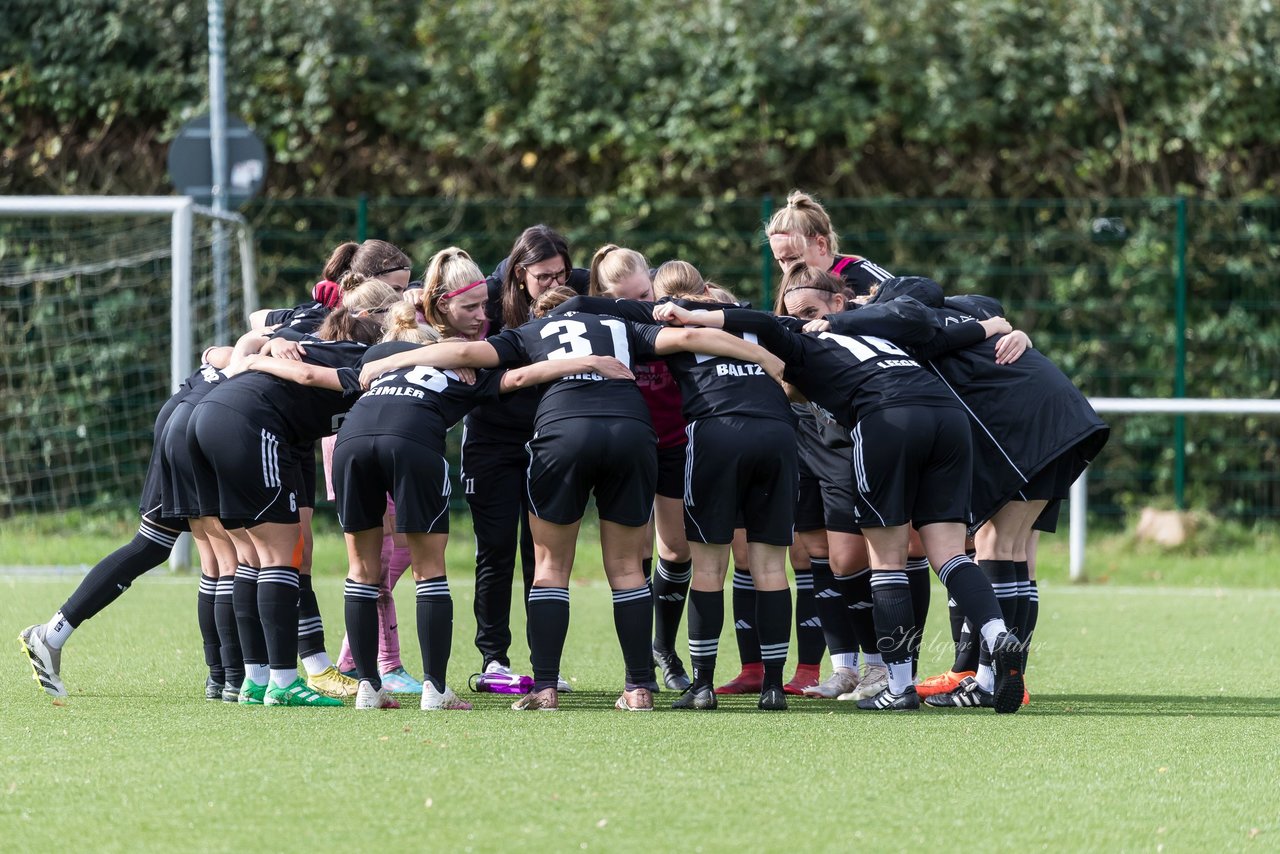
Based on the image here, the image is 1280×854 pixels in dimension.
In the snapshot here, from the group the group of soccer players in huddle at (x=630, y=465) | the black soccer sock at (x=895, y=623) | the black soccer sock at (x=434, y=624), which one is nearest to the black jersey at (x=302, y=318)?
the group of soccer players in huddle at (x=630, y=465)

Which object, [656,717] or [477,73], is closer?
[656,717]

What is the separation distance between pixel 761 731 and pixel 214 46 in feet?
24.9

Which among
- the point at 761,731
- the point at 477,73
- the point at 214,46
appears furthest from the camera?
the point at 477,73

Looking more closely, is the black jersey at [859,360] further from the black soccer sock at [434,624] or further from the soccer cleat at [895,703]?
the black soccer sock at [434,624]

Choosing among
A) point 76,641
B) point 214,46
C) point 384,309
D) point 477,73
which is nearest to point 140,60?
point 214,46

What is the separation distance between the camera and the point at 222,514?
543 centimetres

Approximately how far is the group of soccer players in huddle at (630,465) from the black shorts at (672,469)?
0.4 inches

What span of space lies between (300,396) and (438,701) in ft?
3.83

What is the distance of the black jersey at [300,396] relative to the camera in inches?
216

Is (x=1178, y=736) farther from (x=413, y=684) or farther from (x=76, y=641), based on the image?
(x=76, y=641)

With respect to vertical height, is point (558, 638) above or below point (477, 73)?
below

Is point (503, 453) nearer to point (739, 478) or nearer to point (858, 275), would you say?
point (739, 478)

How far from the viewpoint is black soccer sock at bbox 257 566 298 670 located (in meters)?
5.35

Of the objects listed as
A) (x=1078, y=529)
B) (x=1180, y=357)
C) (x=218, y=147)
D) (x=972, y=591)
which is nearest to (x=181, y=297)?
(x=218, y=147)
